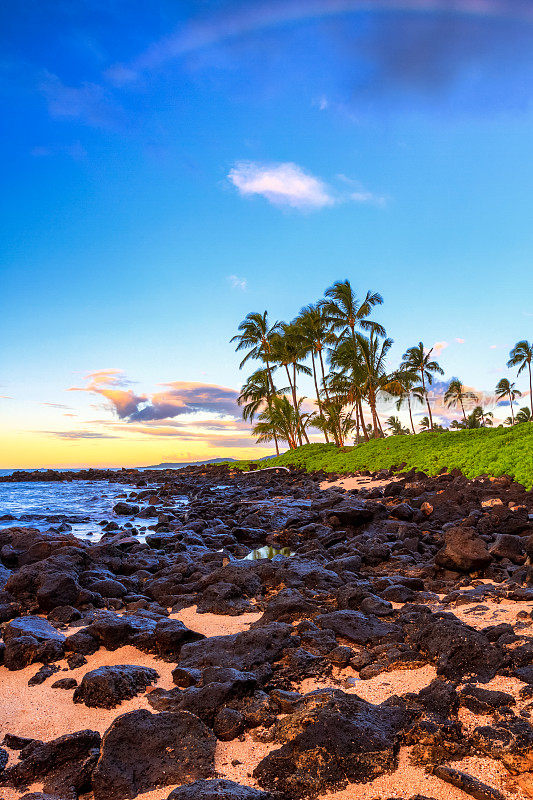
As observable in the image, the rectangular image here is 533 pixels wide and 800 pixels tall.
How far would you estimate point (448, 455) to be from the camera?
18438 mm

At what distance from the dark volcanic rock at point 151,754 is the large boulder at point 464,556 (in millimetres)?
4418

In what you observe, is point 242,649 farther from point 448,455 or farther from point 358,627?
point 448,455

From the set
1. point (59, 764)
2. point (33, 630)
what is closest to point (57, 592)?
point (33, 630)

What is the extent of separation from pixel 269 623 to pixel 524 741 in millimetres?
Answer: 2596

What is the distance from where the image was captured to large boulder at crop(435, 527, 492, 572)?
6.37m

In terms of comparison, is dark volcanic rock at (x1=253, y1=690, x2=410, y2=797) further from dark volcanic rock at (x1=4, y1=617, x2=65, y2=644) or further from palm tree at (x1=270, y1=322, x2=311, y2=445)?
palm tree at (x1=270, y1=322, x2=311, y2=445)

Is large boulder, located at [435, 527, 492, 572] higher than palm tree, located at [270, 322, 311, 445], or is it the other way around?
palm tree, located at [270, 322, 311, 445]

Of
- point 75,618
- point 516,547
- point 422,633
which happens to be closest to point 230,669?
point 422,633

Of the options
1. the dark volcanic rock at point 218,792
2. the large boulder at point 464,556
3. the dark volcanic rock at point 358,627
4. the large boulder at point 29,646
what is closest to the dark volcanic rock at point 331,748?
the dark volcanic rock at point 218,792

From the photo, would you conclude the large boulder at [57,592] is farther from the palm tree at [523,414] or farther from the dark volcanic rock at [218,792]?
the palm tree at [523,414]

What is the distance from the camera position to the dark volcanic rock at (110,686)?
360 cm

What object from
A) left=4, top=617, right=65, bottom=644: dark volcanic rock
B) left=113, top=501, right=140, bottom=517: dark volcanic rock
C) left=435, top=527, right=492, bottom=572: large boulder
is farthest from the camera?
left=113, top=501, right=140, bottom=517: dark volcanic rock

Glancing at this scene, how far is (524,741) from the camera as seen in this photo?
2711 millimetres

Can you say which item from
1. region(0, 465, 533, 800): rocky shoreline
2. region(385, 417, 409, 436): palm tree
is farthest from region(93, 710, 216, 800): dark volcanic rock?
region(385, 417, 409, 436): palm tree
